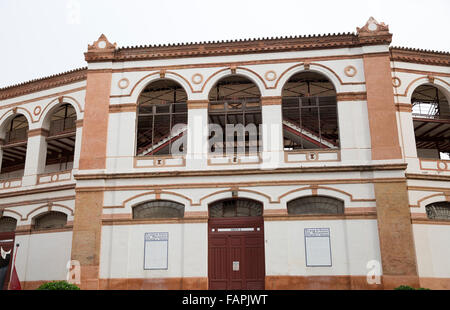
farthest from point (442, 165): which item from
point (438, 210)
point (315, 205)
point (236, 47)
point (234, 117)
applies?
point (236, 47)

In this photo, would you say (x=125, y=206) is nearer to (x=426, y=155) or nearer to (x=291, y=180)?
(x=291, y=180)

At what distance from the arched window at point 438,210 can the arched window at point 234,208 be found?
25.0ft

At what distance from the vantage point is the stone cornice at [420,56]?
68.7ft

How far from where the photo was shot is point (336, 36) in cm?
2031

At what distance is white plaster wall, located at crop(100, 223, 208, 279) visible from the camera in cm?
1820

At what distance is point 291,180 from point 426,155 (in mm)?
10197

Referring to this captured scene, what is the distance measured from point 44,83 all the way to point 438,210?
21.0 m

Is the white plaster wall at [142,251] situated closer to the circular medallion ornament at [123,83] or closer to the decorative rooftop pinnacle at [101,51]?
the circular medallion ornament at [123,83]

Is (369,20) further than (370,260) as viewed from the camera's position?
Yes

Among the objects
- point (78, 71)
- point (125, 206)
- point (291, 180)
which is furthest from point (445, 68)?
point (78, 71)

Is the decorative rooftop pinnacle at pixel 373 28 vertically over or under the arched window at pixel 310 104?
over

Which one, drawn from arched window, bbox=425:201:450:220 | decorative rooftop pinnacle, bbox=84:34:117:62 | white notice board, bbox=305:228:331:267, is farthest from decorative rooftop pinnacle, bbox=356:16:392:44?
decorative rooftop pinnacle, bbox=84:34:117:62

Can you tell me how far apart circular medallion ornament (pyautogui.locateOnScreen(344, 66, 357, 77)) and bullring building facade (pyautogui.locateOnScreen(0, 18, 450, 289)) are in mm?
46

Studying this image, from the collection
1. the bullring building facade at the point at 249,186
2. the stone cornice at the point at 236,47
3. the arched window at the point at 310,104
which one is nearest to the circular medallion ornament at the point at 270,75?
the bullring building facade at the point at 249,186
